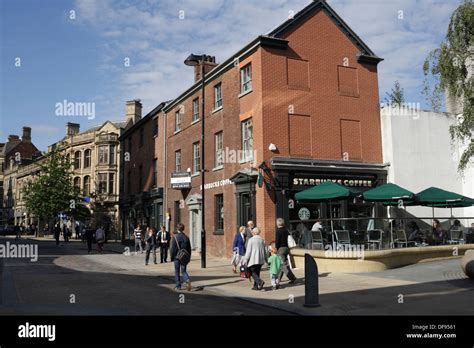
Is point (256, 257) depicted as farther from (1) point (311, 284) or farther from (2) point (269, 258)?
(1) point (311, 284)

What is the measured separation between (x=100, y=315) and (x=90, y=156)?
46323 mm

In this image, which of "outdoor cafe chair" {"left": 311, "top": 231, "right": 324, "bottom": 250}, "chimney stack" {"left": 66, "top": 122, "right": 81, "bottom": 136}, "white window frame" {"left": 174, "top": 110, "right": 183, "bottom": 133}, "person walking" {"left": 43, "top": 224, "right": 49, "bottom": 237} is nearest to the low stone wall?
"outdoor cafe chair" {"left": 311, "top": 231, "right": 324, "bottom": 250}

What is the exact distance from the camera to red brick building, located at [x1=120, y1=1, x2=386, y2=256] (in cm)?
1906

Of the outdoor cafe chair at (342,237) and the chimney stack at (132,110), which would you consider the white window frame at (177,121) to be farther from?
the chimney stack at (132,110)

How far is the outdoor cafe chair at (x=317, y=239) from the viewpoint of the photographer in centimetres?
1590

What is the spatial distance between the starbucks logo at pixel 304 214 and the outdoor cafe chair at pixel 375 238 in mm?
4034

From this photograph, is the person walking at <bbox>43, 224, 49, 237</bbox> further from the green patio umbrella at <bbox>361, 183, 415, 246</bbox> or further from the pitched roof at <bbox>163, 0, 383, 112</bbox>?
the green patio umbrella at <bbox>361, 183, 415, 246</bbox>

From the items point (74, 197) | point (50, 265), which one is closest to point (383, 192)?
point (50, 265)

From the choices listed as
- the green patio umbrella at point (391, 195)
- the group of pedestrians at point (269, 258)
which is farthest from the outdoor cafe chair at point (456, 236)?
the group of pedestrians at point (269, 258)

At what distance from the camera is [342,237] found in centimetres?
1548

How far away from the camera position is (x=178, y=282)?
12148 millimetres

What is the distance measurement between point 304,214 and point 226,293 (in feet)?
27.0

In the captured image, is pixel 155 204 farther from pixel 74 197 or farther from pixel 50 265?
pixel 74 197
